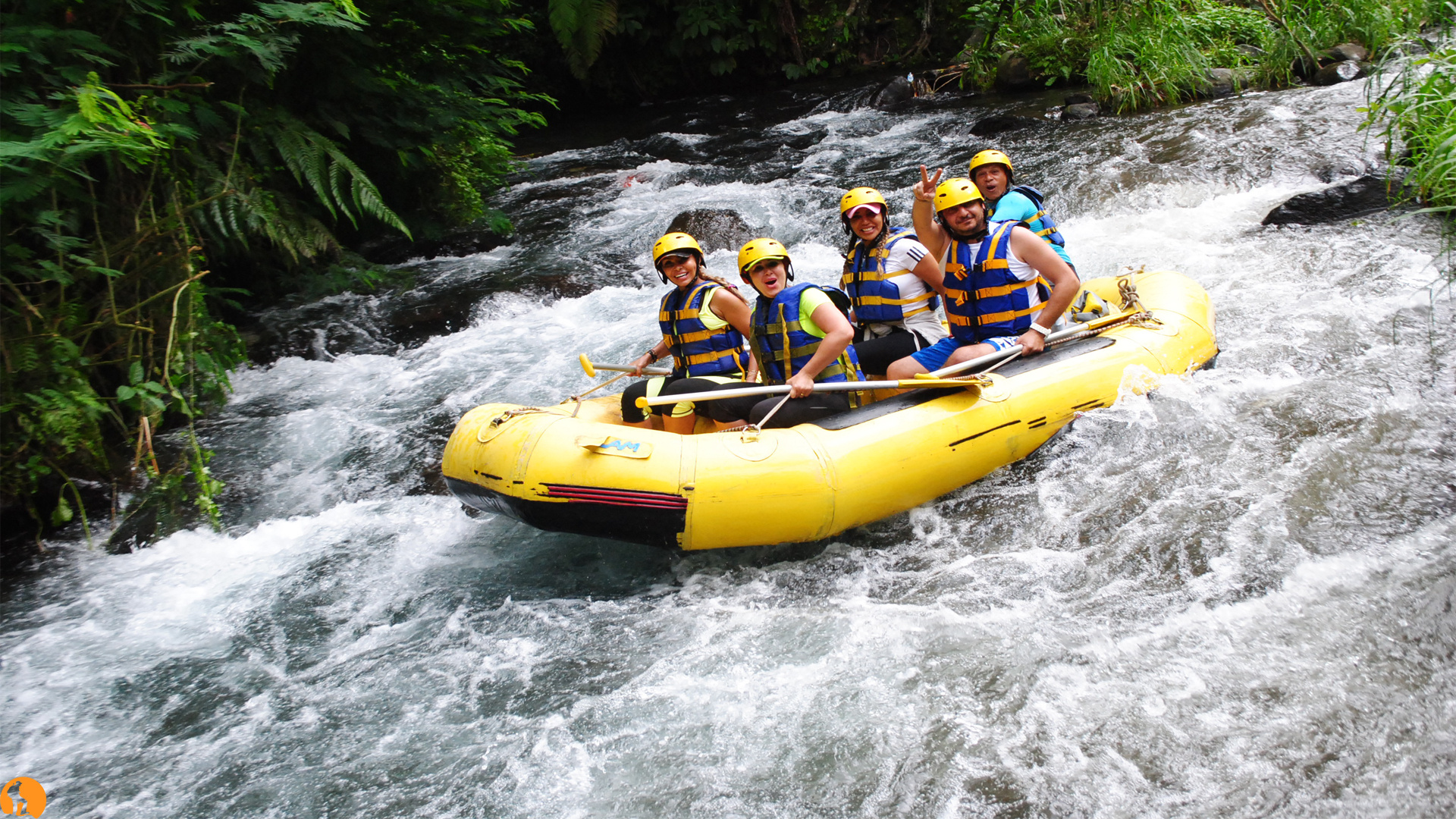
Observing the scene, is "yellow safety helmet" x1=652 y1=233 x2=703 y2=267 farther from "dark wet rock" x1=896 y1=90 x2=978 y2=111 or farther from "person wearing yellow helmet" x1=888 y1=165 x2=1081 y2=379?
"dark wet rock" x1=896 y1=90 x2=978 y2=111

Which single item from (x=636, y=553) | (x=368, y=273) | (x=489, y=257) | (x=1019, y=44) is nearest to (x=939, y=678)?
(x=636, y=553)

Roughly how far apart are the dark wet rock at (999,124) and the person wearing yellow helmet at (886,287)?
576 centimetres

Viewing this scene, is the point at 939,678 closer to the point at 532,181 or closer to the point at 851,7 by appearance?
the point at 532,181

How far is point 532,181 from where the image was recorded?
10.7 metres

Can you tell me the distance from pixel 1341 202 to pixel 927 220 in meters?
3.66

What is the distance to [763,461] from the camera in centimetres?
366

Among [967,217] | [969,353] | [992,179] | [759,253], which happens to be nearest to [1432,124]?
[992,179]

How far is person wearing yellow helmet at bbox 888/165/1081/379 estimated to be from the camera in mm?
4254

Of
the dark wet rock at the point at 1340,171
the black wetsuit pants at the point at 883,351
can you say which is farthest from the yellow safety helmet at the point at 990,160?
the dark wet rock at the point at 1340,171

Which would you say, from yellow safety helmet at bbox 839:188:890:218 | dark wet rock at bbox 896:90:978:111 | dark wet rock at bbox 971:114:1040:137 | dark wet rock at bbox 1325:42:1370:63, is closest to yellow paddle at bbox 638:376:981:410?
yellow safety helmet at bbox 839:188:890:218

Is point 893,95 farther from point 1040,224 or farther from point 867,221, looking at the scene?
point 867,221

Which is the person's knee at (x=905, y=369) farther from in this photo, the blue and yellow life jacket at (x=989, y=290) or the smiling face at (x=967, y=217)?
the smiling face at (x=967, y=217)

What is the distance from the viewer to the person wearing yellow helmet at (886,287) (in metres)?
4.48

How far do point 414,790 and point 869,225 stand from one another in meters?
3.02
